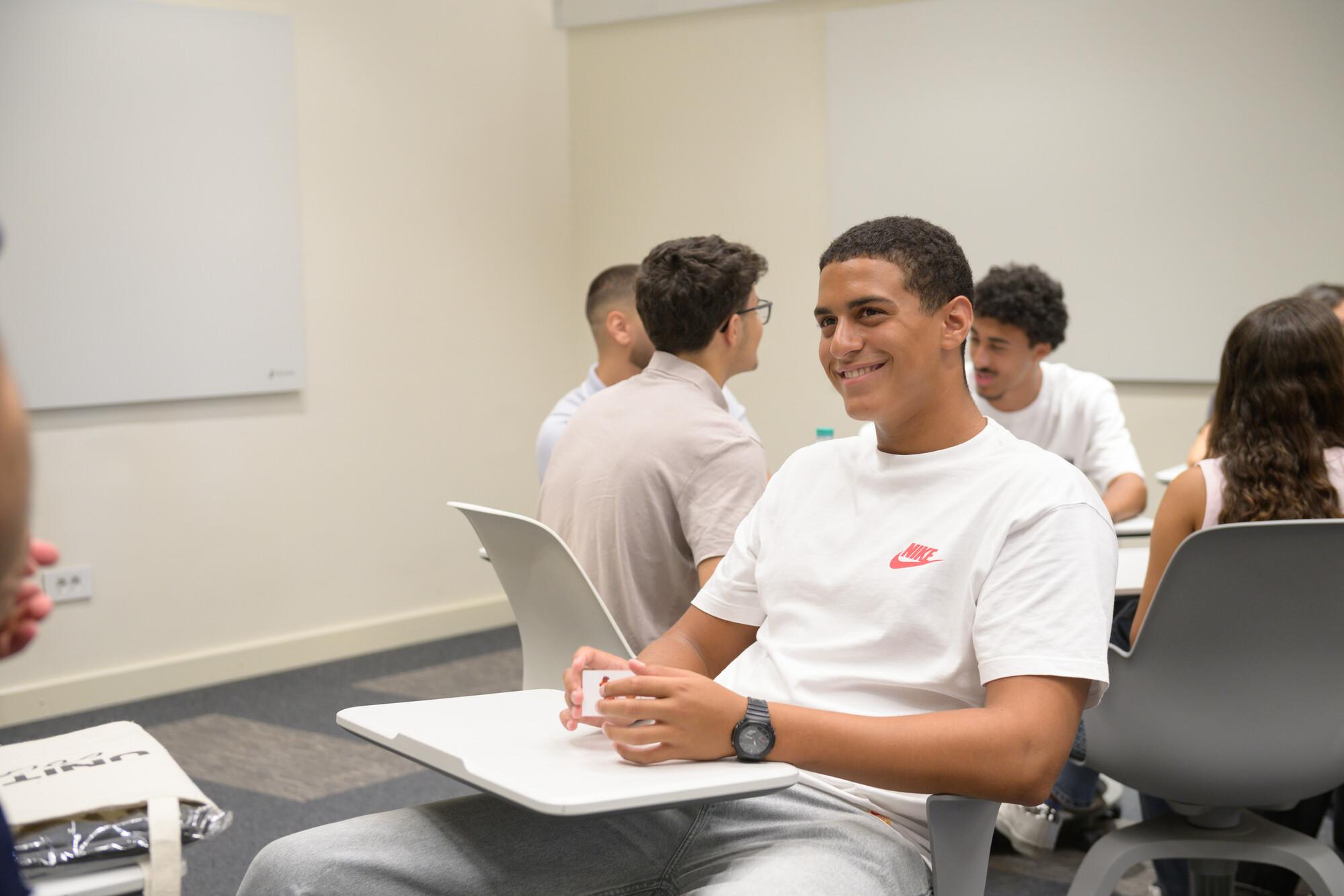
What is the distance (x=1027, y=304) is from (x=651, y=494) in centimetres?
148

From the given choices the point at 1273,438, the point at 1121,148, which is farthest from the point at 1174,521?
the point at 1121,148

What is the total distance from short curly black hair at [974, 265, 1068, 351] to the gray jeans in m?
2.03

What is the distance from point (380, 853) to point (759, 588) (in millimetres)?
623

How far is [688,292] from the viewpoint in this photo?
251 centimetres

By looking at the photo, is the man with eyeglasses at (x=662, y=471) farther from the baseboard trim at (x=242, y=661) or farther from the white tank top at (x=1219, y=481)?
the baseboard trim at (x=242, y=661)

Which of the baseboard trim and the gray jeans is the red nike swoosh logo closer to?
the gray jeans

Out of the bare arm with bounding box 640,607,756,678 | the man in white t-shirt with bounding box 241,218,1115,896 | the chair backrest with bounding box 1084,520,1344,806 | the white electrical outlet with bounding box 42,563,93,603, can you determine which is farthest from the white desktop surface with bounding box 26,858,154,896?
the white electrical outlet with bounding box 42,563,93,603

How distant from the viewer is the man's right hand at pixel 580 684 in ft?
4.87

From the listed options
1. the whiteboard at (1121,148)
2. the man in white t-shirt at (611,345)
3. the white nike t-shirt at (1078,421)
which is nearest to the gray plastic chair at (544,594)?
the man in white t-shirt at (611,345)

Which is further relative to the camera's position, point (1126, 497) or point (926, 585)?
point (1126, 497)

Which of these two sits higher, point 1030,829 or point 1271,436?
point 1271,436

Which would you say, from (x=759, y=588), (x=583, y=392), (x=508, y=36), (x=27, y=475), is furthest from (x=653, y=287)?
(x=508, y=36)

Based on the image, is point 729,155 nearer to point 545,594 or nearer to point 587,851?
point 545,594

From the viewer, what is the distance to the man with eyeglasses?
227 cm
